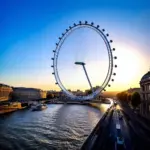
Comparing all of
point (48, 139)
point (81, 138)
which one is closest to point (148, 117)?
point (81, 138)

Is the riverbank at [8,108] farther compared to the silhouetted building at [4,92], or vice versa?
the silhouetted building at [4,92]

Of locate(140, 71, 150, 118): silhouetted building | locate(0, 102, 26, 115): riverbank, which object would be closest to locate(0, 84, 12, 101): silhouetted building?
locate(0, 102, 26, 115): riverbank

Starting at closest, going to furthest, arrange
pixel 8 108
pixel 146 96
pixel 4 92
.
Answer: pixel 146 96
pixel 8 108
pixel 4 92

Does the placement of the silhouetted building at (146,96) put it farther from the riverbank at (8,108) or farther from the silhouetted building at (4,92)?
the silhouetted building at (4,92)

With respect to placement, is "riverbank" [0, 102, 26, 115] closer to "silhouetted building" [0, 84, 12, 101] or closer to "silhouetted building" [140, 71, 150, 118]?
"silhouetted building" [0, 84, 12, 101]

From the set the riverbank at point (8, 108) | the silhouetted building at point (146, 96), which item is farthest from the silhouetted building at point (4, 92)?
the silhouetted building at point (146, 96)

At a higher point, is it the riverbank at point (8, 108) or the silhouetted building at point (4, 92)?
the silhouetted building at point (4, 92)

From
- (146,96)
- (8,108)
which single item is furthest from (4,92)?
(146,96)

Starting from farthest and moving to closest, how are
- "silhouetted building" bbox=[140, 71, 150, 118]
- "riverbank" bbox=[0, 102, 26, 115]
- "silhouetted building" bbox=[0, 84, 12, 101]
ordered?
"silhouetted building" bbox=[0, 84, 12, 101]
"riverbank" bbox=[0, 102, 26, 115]
"silhouetted building" bbox=[140, 71, 150, 118]

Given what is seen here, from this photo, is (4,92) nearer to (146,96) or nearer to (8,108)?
(8,108)

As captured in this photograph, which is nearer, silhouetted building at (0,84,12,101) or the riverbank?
the riverbank

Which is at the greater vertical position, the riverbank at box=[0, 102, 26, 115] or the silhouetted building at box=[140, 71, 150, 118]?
the silhouetted building at box=[140, 71, 150, 118]

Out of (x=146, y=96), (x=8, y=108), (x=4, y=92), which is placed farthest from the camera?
(x=4, y=92)
